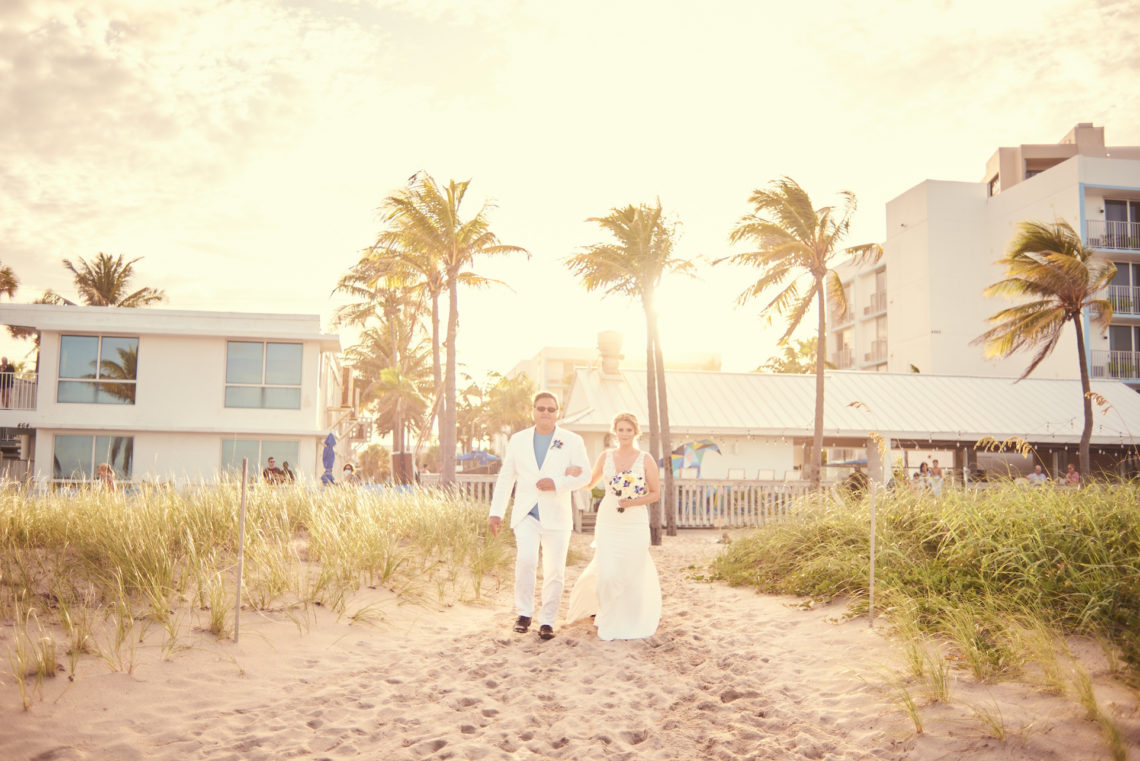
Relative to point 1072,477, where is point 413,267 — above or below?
above

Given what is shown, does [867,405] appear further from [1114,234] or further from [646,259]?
[1114,234]

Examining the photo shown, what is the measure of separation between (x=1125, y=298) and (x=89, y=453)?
4178 cm

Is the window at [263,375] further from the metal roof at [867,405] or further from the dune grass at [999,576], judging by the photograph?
the dune grass at [999,576]

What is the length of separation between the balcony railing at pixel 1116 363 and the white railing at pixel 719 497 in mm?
23735

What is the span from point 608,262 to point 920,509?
12062 mm

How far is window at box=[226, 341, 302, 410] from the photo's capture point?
22969 mm

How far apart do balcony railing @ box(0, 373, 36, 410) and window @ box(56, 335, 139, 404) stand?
80.2 inches

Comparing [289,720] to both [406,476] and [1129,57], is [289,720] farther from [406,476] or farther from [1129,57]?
[406,476]

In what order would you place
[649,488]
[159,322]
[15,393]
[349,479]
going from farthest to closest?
1. [15,393]
2. [159,322]
3. [349,479]
4. [649,488]

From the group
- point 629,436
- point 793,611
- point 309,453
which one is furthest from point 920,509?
point 309,453

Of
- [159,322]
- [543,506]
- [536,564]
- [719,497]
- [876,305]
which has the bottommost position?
[719,497]

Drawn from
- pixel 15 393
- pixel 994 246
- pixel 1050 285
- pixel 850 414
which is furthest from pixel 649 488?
pixel 994 246

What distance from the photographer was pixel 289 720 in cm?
462

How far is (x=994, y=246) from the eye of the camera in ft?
141
